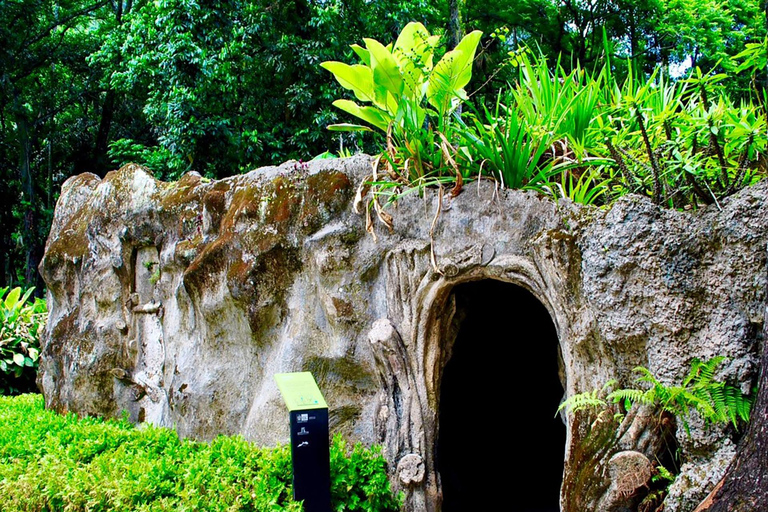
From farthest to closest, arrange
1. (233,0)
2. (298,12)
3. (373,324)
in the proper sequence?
(298,12), (233,0), (373,324)

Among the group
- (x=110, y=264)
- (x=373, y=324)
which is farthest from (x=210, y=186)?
(x=373, y=324)

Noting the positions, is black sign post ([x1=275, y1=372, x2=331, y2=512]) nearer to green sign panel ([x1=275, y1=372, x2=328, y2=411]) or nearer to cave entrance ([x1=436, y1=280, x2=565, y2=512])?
green sign panel ([x1=275, y1=372, x2=328, y2=411])

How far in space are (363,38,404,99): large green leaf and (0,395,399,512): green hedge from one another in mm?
2542

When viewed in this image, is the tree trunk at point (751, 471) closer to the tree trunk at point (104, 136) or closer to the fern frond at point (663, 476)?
the fern frond at point (663, 476)

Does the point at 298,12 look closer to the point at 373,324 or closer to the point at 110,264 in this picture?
the point at 110,264

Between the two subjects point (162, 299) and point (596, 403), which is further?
point (162, 299)

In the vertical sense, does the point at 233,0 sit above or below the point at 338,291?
above

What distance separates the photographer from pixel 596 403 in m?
3.50

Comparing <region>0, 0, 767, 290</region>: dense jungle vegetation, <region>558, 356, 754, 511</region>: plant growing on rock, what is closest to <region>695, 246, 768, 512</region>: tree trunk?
<region>558, 356, 754, 511</region>: plant growing on rock

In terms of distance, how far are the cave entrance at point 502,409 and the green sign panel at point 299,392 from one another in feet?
5.37

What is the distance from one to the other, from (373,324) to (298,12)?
7.95 m

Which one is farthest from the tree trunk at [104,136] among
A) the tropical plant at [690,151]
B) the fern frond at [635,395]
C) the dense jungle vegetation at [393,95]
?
the fern frond at [635,395]

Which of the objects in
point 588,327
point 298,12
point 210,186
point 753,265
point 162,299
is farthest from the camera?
point 298,12

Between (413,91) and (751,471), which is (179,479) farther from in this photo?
(751,471)
